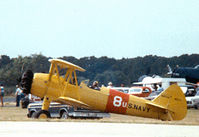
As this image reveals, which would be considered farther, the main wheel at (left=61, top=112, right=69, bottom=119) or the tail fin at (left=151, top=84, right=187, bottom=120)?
the tail fin at (left=151, top=84, right=187, bottom=120)

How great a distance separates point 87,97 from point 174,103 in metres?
3.24

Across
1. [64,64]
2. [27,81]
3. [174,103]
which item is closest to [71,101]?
[64,64]

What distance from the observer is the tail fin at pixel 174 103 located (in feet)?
51.5

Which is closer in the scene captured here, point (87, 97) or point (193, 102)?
point (87, 97)

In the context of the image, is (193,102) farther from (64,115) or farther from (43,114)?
(43,114)

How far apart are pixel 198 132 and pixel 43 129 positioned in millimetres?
3503

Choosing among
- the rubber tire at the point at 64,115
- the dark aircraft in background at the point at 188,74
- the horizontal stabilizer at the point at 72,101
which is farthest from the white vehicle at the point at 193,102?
the dark aircraft in background at the point at 188,74

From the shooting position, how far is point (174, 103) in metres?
15.7

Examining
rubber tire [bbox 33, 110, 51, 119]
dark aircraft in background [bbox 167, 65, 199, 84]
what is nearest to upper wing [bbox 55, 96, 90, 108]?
rubber tire [bbox 33, 110, 51, 119]

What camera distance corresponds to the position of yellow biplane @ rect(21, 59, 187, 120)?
14906 millimetres

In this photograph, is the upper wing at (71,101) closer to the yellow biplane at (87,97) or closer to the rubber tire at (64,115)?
the yellow biplane at (87,97)

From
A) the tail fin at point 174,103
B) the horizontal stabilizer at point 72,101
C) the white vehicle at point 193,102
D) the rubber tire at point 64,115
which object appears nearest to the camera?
the horizontal stabilizer at point 72,101

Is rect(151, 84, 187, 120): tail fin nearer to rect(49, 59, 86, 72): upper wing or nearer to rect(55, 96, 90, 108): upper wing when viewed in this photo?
rect(55, 96, 90, 108): upper wing

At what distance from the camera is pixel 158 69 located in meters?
102
